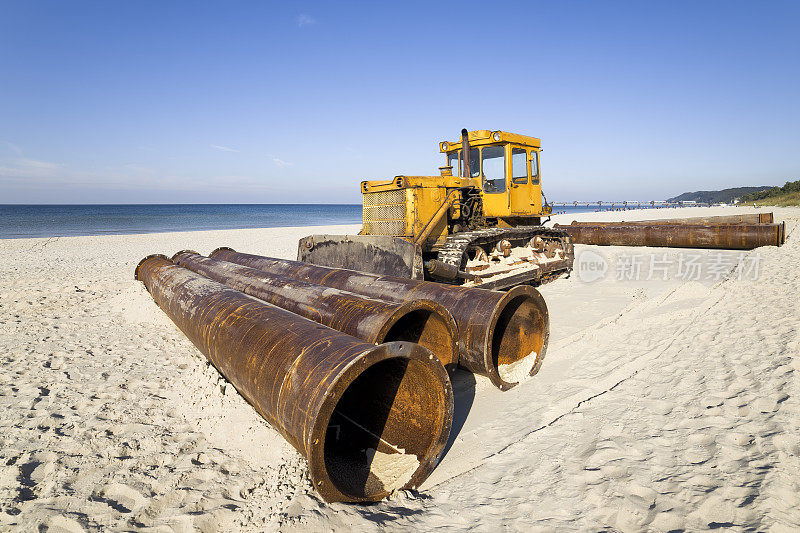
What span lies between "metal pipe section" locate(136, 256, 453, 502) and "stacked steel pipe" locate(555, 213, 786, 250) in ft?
38.2

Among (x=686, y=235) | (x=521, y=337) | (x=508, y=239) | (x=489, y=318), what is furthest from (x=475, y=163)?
(x=686, y=235)

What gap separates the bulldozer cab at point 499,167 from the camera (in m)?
9.60

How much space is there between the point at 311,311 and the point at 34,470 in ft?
8.44

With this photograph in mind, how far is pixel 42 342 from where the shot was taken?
630cm

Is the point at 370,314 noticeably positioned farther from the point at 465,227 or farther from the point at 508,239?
the point at 508,239

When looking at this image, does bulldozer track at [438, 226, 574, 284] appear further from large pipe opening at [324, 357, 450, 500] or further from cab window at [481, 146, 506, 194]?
large pipe opening at [324, 357, 450, 500]

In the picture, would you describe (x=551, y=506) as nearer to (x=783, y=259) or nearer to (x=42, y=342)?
(x=42, y=342)

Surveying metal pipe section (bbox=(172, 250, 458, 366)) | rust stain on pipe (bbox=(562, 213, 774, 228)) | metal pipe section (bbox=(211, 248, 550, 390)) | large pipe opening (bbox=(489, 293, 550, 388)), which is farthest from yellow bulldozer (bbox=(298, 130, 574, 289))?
rust stain on pipe (bbox=(562, 213, 774, 228))

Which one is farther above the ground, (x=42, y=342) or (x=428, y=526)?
(x=42, y=342)

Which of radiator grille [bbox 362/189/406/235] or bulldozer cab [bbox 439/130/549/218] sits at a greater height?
bulldozer cab [bbox 439/130/549/218]

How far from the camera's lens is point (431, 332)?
448 cm

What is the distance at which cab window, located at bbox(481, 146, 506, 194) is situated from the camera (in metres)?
9.76

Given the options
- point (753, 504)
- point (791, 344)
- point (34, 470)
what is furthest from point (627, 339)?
point (34, 470)

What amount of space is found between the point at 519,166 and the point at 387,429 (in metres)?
8.06
